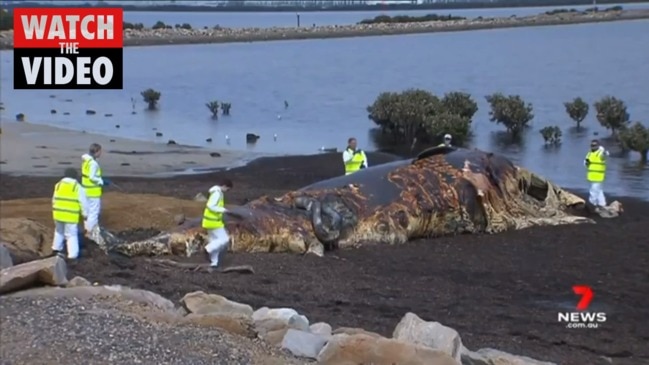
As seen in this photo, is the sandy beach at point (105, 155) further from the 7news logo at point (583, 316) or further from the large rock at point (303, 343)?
the large rock at point (303, 343)

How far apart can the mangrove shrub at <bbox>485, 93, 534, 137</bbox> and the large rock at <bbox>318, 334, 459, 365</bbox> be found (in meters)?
40.3

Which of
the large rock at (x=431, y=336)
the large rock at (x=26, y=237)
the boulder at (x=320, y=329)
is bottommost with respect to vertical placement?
the large rock at (x=26, y=237)

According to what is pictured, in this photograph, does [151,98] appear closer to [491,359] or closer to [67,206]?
[67,206]

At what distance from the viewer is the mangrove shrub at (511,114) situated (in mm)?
51031

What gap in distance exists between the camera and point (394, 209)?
21516 mm

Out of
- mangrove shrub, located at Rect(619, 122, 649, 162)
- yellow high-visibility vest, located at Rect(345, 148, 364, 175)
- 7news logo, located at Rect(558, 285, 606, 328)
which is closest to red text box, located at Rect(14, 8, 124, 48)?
yellow high-visibility vest, located at Rect(345, 148, 364, 175)

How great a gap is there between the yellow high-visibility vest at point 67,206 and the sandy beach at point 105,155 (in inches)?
595

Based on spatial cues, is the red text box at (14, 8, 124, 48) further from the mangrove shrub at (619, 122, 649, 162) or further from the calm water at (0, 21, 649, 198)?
the mangrove shrub at (619, 122, 649, 162)

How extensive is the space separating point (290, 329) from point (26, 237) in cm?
775

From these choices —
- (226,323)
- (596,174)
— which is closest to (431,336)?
(226,323)

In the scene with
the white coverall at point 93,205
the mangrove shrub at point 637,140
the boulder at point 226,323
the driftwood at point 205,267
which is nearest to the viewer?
the boulder at point 226,323

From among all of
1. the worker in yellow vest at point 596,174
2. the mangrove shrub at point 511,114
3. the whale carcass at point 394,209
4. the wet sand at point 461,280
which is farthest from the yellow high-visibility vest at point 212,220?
the mangrove shrub at point 511,114

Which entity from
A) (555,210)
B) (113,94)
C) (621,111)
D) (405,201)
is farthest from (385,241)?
(113,94)

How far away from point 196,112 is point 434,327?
5345 centimetres
